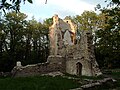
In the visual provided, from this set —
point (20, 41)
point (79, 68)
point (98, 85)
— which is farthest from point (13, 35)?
point (98, 85)

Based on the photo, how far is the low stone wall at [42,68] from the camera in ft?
114

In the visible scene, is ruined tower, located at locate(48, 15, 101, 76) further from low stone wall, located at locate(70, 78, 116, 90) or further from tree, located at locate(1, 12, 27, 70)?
tree, located at locate(1, 12, 27, 70)

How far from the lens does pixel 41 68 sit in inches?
1391

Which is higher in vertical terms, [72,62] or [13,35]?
[13,35]

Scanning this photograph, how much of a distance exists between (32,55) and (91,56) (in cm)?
2854

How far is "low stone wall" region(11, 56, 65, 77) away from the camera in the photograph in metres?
34.6

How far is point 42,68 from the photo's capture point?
35.4 metres

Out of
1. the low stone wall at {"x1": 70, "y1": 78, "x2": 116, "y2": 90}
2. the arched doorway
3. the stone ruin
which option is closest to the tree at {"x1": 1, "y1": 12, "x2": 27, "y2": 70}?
the stone ruin

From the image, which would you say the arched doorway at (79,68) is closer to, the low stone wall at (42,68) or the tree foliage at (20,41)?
the low stone wall at (42,68)

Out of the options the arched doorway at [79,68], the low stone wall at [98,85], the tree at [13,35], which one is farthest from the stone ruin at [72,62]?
the tree at [13,35]

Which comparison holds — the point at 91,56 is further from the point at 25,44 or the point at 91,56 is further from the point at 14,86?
the point at 25,44

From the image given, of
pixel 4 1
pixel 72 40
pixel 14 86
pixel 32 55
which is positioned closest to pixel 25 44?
pixel 32 55

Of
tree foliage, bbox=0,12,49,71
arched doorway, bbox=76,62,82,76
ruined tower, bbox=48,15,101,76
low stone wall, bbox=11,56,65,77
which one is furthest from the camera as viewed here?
tree foliage, bbox=0,12,49,71

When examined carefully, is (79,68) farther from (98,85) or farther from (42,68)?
(98,85)
